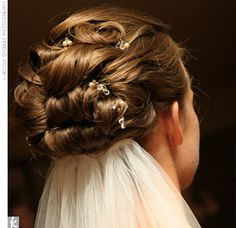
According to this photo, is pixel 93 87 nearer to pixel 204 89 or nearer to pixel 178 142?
pixel 178 142

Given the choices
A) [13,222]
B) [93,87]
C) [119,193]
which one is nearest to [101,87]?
[93,87]

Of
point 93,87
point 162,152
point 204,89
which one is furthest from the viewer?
point 204,89

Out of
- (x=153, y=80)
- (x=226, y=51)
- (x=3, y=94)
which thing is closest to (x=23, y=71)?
(x=3, y=94)

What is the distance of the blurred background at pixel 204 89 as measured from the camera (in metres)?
0.70

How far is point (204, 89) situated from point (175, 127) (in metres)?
0.15

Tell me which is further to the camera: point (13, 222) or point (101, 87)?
point (13, 222)

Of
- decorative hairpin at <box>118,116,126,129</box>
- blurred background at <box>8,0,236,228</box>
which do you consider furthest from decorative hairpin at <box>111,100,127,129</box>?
blurred background at <box>8,0,236,228</box>

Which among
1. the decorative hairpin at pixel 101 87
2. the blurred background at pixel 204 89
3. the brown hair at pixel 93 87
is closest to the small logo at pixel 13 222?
the blurred background at pixel 204 89

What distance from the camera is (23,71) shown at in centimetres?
60

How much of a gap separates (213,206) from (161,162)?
186mm

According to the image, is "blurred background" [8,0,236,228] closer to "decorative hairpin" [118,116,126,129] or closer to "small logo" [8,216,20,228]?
"small logo" [8,216,20,228]

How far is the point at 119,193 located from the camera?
555 millimetres

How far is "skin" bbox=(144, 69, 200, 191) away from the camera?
23.7 inches

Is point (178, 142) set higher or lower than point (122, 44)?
lower
